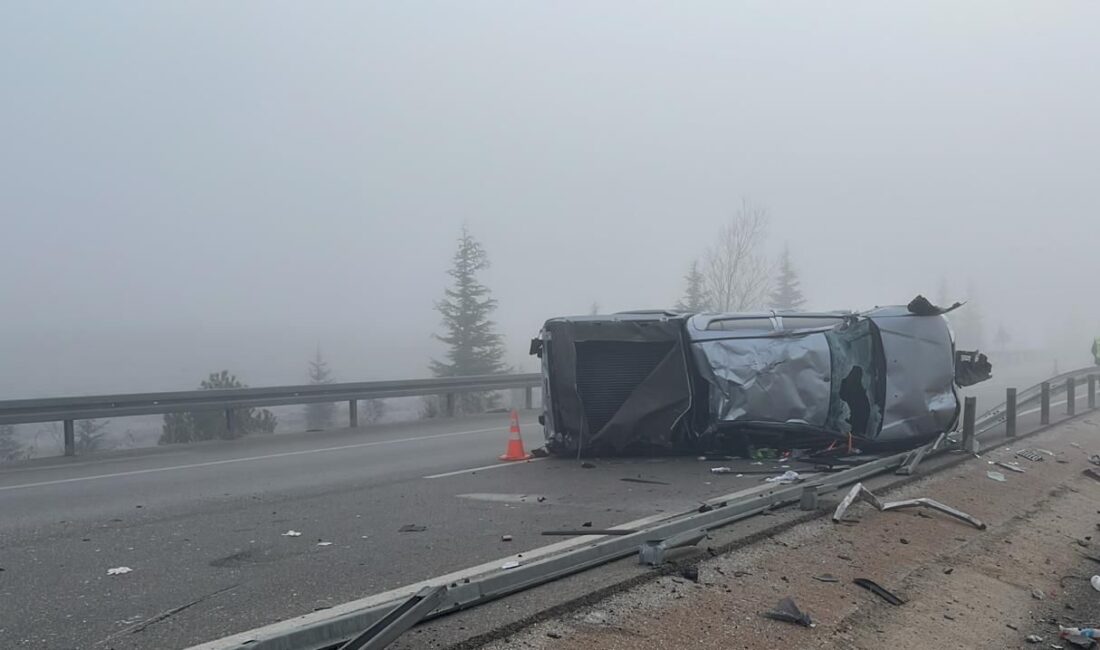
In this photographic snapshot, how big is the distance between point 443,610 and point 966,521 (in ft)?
15.4

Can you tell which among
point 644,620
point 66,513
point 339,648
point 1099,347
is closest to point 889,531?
point 644,620

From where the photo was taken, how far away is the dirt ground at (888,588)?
430cm

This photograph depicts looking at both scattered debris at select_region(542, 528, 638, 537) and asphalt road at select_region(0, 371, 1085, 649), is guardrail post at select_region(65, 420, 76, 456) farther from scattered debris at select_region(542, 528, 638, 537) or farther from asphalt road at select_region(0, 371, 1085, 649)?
scattered debris at select_region(542, 528, 638, 537)

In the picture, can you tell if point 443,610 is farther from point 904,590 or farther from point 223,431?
point 223,431

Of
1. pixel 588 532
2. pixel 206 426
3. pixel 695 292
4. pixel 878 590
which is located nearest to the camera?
pixel 878 590

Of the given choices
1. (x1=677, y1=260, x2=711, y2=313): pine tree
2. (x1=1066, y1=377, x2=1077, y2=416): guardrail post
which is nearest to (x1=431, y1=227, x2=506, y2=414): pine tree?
(x1=677, y1=260, x2=711, y2=313): pine tree

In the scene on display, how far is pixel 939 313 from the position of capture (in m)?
10.1

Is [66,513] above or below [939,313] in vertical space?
below

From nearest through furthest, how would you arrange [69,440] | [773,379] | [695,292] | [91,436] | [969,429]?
[773,379], [969,429], [69,440], [91,436], [695,292]

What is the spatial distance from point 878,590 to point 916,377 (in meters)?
5.35

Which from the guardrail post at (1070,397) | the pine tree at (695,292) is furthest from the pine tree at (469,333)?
the guardrail post at (1070,397)

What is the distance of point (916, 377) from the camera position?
32.5 feet

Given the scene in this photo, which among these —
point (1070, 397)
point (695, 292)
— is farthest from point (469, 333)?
point (1070, 397)

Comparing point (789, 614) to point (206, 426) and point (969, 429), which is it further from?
point (206, 426)
